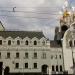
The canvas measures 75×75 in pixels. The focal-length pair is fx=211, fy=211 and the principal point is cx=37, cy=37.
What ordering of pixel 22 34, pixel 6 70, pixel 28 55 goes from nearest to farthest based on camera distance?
pixel 6 70 < pixel 28 55 < pixel 22 34

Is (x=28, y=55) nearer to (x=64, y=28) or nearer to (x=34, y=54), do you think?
(x=34, y=54)

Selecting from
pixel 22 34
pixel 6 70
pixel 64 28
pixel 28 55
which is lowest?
pixel 6 70

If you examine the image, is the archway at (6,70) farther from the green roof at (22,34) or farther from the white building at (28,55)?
the green roof at (22,34)

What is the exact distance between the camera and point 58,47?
63.0 m

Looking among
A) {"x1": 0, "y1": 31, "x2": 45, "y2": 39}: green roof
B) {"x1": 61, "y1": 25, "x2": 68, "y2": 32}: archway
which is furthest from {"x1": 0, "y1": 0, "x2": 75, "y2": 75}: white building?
{"x1": 61, "y1": 25, "x2": 68, "y2": 32}: archway

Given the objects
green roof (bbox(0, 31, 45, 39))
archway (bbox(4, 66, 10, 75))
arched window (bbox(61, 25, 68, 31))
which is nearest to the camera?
archway (bbox(4, 66, 10, 75))

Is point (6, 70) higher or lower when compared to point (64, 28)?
lower

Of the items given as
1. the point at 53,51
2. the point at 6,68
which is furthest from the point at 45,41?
the point at 6,68

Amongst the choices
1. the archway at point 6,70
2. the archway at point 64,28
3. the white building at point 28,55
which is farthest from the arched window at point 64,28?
the archway at point 6,70

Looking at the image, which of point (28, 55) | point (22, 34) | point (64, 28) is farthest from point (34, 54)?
point (64, 28)

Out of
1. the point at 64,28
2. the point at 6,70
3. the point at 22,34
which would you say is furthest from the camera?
the point at 64,28

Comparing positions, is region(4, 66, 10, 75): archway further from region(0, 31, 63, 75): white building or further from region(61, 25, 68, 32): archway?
region(61, 25, 68, 32): archway

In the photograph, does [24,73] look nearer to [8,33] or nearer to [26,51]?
[26,51]

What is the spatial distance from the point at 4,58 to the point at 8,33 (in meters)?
8.13
